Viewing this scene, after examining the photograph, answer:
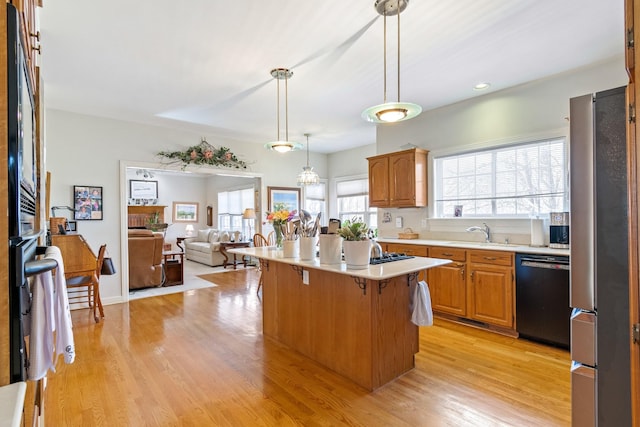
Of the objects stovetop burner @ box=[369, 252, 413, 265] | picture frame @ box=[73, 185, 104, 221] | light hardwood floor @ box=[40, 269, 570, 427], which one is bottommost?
light hardwood floor @ box=[40, 269, 570, 427]

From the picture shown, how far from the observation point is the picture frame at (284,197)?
6820mm

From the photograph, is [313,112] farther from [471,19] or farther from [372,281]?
[372,281]

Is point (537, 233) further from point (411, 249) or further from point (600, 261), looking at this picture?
point (600, 261)

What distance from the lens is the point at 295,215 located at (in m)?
3.23

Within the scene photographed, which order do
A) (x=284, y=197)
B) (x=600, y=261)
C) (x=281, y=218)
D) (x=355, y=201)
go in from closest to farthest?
1. (x=600, y=261)
2. (x=281, y=218)
3. (x=284, y=197)
4. (x=355, y=201)

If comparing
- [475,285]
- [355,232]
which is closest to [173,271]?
[355,232]

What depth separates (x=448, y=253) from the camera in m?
3.83

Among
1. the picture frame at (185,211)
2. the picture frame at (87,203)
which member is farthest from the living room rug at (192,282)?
the picture frame at (185,211)

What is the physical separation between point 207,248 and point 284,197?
8.54 feet

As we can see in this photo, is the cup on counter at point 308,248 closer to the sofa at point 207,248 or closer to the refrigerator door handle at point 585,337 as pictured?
the refrigerator door handle at point 585,337

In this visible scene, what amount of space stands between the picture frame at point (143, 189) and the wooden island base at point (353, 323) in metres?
8.71

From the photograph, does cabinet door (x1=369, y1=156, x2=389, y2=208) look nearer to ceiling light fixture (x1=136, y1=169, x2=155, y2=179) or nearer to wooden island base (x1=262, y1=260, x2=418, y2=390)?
wooden island base (x1=262, y1=260, x2=418, y2=390)

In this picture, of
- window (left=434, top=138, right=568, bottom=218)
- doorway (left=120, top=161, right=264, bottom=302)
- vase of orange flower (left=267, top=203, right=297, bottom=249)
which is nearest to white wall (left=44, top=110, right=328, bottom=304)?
vase of orange flower (left=267, top=203, right=297, bottom=249)

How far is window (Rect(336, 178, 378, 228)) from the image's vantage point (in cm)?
708
